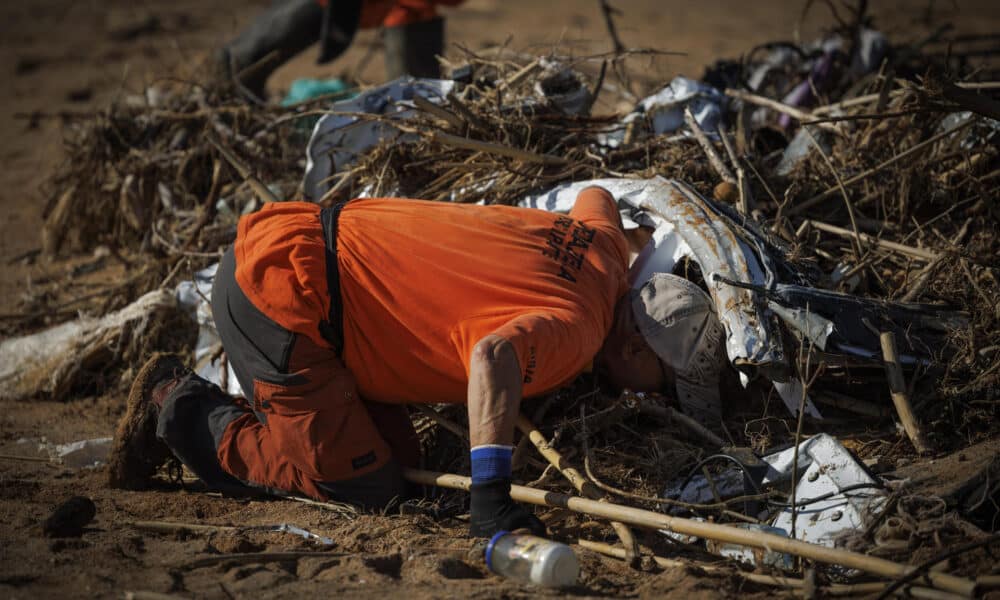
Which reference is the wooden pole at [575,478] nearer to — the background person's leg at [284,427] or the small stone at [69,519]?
the background person's leg at [284,427]

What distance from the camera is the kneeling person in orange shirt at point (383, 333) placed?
9.39 ft

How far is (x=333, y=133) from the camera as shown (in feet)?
14.6

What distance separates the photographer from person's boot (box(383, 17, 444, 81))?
19.4 feet

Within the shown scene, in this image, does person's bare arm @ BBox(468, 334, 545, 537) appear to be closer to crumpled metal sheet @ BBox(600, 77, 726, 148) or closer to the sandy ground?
the sandy ground

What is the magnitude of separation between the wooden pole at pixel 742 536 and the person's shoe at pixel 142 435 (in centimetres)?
126

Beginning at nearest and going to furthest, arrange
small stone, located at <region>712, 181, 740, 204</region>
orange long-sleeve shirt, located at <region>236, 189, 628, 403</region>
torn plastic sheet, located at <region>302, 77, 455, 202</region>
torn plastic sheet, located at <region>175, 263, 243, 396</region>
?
1. orange long-sleeve shirt, located at <region>236, 189, 628, 403</region>
2. small stone, located at <region>712, 181, 740, 204</region>
3. torn plastic sheet, located at <region>175, 263, 243, 396</region>
4. torn plastic sheet, located at <region>302, 77, 455, 202</region>

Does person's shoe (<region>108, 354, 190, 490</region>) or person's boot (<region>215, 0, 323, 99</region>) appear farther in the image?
person's boot (<region>215, 0, 323, 99</region>)

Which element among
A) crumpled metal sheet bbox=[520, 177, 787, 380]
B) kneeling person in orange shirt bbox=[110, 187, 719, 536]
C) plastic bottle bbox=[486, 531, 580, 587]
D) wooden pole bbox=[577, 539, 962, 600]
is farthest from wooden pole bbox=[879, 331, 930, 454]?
plastic bottle bbox=[486, 531, 580, 587]

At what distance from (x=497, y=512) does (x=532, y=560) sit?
247mm

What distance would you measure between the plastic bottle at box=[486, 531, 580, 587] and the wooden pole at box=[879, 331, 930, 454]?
1.32 metres

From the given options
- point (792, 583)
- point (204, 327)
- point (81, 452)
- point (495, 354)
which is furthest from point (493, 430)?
point (204, 327)

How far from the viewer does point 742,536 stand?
8.11 ft

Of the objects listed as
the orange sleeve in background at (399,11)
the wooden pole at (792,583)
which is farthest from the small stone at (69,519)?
the orange sleeve in background at (399,11)

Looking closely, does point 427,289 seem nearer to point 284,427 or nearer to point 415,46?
point 284,427
